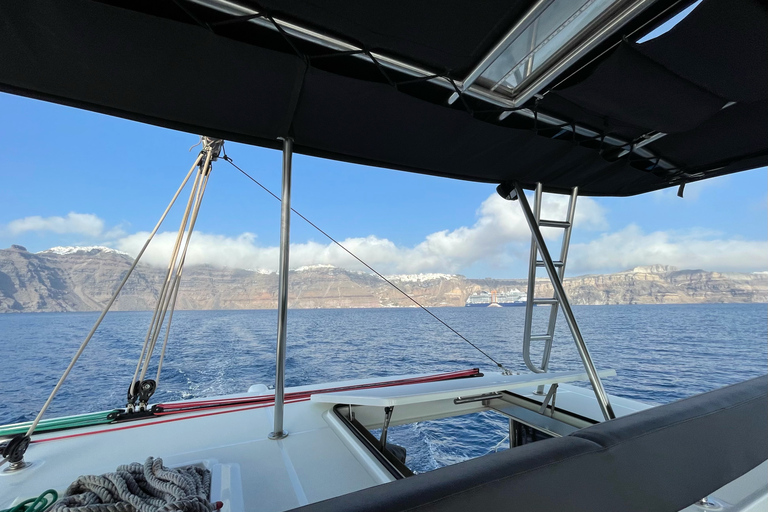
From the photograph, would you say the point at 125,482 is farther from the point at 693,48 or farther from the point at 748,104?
the point at 748,104

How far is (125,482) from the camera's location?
0.74m

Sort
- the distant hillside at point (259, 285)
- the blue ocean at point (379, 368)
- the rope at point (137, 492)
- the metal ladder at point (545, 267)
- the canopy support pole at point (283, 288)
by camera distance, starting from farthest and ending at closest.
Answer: the distant hillside at point (259, 285), the blue ocean at point (379, 368), the metal ladder at point (545, 267), the canopy support pole at point (283, 288), the rope at point (137, 492)

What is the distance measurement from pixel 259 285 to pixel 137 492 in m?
41.8

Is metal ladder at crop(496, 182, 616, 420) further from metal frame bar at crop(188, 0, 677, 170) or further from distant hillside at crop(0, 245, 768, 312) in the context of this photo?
distant hillside at crop(0, 245, 768, 312)

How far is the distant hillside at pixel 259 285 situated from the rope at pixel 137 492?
1101 inches

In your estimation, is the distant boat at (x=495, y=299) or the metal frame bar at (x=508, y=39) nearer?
the metal frame bar at (x=508, y=39)

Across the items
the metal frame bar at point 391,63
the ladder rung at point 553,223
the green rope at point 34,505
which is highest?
the metal frame bar at point 391,63

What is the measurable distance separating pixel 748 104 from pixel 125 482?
210 centimetres

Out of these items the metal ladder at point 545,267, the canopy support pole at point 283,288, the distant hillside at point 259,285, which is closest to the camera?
the canopy support pole at point 283,288

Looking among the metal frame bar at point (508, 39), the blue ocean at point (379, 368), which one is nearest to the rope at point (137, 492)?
the metal frame bar at point (508, 39)

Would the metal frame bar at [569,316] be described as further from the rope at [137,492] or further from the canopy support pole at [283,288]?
the rope at [137,492]

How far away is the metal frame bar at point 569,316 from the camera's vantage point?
1.29m

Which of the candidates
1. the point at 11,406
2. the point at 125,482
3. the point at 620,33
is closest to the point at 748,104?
the point at 620,33

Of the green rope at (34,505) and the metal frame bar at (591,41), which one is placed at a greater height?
the metal frame bar at (591,41)
